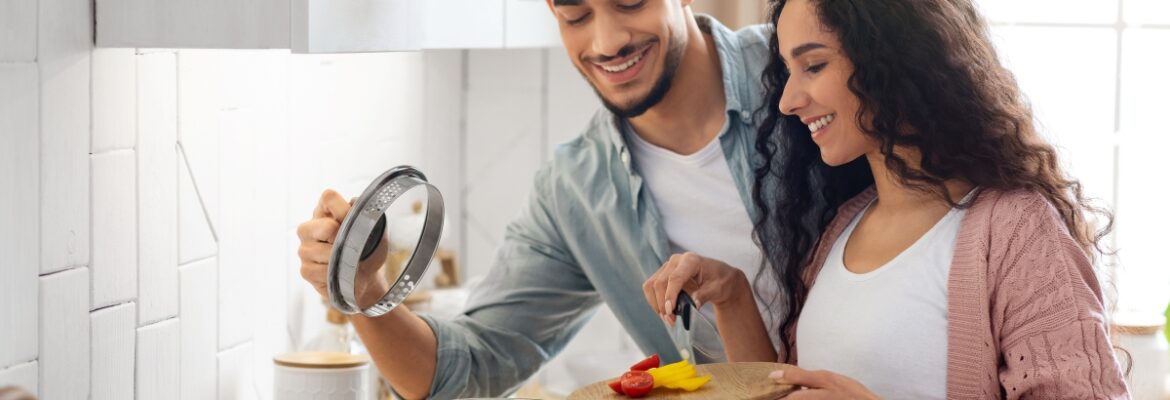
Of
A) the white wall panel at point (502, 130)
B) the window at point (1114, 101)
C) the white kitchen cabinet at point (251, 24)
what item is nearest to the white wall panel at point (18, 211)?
the white kitchen cabinet at point (251, 24)

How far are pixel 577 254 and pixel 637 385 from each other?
0.56 m

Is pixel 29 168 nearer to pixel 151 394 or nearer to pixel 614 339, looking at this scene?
pixel 151 394

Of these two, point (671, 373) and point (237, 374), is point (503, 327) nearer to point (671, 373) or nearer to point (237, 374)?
point (237, 374)

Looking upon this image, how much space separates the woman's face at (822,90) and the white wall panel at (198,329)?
0.67 metres

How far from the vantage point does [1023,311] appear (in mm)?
1117

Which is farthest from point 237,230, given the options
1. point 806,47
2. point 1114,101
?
point 1114,101

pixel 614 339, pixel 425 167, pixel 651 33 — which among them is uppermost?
pixel 651 33

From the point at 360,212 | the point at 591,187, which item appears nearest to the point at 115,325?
the point at 360,212

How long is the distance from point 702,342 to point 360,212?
1.61 ft

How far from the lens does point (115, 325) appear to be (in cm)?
129

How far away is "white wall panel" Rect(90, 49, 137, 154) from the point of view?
1.23 metres

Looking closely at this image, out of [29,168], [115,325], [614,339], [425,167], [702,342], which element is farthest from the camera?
[614,339]

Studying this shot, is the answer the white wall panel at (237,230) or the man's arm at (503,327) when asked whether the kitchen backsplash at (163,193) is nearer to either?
the white wall panel at (237,230)

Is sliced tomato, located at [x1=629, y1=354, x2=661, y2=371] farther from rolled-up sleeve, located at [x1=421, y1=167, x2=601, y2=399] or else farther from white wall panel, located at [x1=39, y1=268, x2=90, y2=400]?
white wall panel, located at [x1=39, y1=268, x2=90, y2=400]
